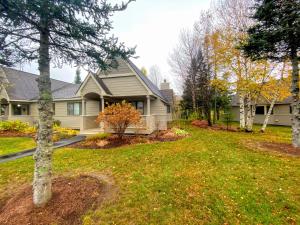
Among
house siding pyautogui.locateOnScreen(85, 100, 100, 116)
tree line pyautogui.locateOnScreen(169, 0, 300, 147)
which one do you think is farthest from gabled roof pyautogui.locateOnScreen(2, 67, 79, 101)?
tree line pyautogui.locateOnScreen(169, 0, 300, 147)

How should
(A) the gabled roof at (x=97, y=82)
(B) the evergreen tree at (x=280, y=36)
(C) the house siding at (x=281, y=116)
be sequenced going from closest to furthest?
1. (B) the evergreen tree at (x=280, y=36)
2. (A) the gabled roof at (x=97, y=82)
3. (C) the house siding at (x=281, y=116)

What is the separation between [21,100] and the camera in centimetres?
1828

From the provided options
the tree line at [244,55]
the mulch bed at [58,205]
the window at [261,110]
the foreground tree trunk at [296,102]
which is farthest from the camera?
the window at [261,110]

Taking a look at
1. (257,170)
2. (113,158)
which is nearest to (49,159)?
(113,158)

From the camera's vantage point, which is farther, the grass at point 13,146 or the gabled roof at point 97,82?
the gabled roof at point 97,82

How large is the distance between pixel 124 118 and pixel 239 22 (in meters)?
12.7

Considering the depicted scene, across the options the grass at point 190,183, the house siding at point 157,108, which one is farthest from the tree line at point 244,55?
the house siding at point 157,108

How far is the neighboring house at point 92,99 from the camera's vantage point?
13781 mm

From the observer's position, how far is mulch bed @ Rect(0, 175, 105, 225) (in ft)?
11.2

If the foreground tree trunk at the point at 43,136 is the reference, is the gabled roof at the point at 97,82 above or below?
above

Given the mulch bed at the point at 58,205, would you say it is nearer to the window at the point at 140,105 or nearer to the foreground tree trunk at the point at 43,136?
the foreground tree trunk at the point at 43,136

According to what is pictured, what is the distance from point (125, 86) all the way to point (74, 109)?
277 inches

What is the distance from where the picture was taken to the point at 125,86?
14.4 meters

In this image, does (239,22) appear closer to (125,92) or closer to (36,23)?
(125,92)
